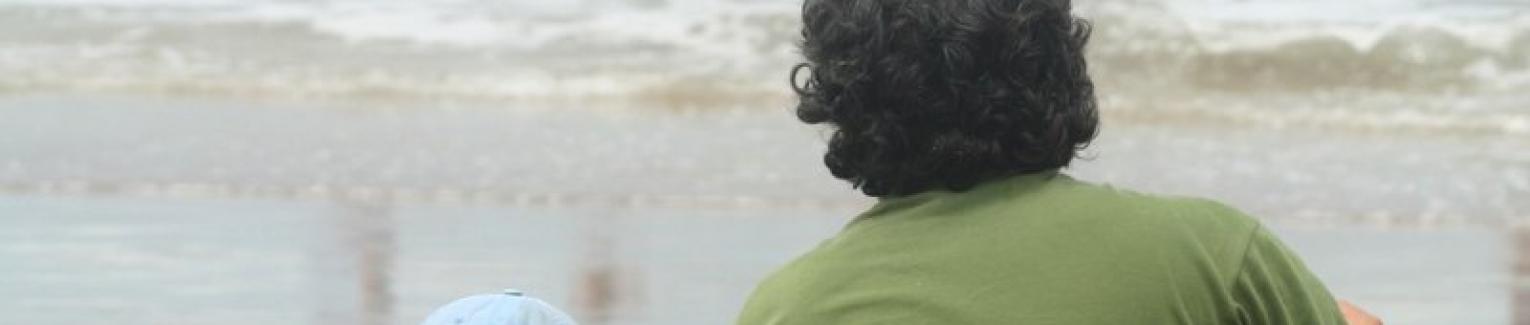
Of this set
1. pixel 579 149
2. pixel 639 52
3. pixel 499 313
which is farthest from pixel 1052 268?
pixel 639 52

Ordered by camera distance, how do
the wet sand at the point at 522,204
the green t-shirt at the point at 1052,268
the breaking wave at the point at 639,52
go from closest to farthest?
the green t-shirt at the point at 1052,268, the wet sand at the point at 522,204, the breaking wave at the point at 639,52

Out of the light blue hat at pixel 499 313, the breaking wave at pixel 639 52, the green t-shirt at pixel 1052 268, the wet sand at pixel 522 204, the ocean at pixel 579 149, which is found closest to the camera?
the green t-shirt at pixel 1052 268

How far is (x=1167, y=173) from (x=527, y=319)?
5.16 meters

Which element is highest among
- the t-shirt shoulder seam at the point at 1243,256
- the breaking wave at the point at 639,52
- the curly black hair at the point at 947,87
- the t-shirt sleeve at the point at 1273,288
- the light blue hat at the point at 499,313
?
the curly black hair at the point at 947,87

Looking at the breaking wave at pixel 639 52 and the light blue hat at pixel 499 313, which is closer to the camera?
the light blue hat at pixel 499 313

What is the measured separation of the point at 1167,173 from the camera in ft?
23.7

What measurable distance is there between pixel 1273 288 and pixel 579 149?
6.15 m

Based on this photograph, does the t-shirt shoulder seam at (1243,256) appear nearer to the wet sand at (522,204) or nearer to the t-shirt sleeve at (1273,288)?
the t-shirt sleeve at (1273,288)

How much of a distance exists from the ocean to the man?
19cm

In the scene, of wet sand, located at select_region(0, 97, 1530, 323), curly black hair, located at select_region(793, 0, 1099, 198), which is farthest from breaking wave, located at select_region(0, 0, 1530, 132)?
curly black hair, located at select_region(793, 0, 1099, 198)

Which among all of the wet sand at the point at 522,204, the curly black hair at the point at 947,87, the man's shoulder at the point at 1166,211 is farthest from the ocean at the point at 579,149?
the man's shoulder at the point at 1166,211

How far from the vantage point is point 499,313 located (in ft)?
7.41

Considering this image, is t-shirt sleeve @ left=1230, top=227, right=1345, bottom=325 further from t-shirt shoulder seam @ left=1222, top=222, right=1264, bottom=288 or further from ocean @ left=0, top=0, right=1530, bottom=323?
ocean @ left=0, top=0, right=1530, bottom=323

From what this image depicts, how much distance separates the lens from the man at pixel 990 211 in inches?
59.6
